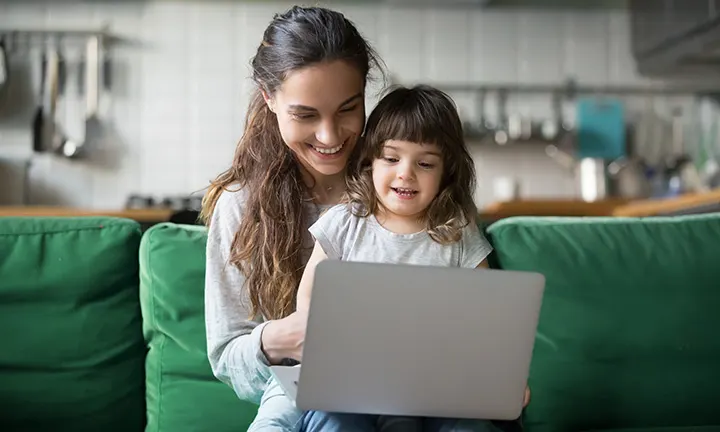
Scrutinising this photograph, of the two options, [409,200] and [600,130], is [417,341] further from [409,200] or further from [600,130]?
[600,130]

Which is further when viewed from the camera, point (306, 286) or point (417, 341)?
point (306, 286)

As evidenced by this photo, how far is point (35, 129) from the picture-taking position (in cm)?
410

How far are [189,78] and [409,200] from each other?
3.03 meters

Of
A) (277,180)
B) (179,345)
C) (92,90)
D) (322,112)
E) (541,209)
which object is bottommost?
(179,345)

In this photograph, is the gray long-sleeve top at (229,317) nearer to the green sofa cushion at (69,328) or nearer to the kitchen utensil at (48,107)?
the green sofa cushion at (69,328)

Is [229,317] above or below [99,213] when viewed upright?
below

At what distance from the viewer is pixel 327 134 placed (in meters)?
1.41

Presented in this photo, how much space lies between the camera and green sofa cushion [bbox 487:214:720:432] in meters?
1.63

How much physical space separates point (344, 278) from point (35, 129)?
136 inches

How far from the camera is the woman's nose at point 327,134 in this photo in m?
1.41

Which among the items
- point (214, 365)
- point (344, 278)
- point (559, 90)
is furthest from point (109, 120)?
point (344, 278)

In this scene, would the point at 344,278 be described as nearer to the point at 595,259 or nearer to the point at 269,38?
the point at 269,38

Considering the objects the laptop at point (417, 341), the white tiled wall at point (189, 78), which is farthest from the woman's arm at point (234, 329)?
the white tiled wall at point (189, 78)

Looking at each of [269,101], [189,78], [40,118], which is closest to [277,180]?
[269,101]
